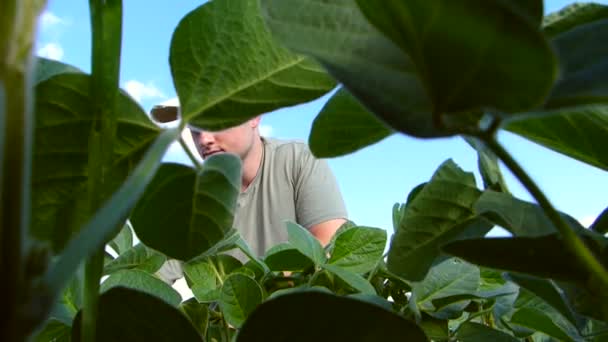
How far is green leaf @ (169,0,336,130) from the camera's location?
319 mm

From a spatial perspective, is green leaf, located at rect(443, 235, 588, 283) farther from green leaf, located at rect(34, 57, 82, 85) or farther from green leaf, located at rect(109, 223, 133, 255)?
green leaf, located at rect(109, 223, 133, 255)

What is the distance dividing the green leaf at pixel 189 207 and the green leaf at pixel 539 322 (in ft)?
0.71

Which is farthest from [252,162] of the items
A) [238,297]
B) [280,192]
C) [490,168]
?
[490,168]

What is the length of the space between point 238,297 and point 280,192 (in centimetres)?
126

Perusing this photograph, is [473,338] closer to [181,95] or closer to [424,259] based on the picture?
[424,259]

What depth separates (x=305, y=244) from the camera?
58 centimetres

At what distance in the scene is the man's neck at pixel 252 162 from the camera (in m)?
1.94

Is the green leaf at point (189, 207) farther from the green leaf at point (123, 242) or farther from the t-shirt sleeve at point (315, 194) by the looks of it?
the t-shirt sleeve at point (315, 194)

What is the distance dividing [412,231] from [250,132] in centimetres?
173

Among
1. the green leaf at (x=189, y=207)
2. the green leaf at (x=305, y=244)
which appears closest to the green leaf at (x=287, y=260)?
the green leaf at (x=305, y=244)

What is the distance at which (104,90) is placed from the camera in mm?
293

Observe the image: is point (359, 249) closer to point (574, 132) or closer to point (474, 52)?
point (574, 132)

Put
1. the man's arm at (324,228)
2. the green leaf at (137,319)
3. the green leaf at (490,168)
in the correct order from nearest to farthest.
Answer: the green leaf at (137,319), the green leaf at (490,168), the man's arm at (324,228)

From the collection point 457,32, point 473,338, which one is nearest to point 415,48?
point 457,32
